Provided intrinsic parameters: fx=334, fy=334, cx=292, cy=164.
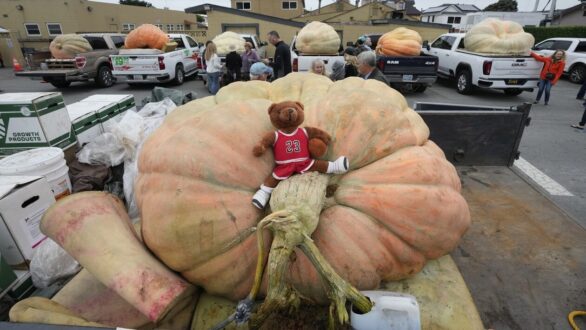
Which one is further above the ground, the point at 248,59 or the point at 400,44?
the point at 400,44

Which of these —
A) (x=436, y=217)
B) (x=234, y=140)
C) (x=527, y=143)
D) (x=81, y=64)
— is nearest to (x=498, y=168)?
(x=436, y=217)

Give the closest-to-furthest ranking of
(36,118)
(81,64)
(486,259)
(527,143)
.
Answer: (486,259) < (36,118) < (527,143) < (81,64)

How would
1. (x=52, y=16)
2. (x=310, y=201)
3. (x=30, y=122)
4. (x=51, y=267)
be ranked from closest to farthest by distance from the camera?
(x=310, y=201) → (x=51, y=267) → (x=30, y=122) → (x=52, y=16)

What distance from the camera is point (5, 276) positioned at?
7.07 ft

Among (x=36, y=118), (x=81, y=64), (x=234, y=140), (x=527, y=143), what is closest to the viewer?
(x=234, y=140)

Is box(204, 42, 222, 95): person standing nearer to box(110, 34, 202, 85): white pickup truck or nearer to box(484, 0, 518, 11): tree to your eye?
box(110, 34, 202, 85): white pickup truck

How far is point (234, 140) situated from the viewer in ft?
5.44

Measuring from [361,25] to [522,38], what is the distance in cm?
1270

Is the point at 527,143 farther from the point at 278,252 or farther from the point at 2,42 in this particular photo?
the point at 2,42

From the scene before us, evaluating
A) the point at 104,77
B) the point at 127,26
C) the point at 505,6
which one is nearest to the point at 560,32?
the point at 104,77

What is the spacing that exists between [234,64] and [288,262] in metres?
9.73

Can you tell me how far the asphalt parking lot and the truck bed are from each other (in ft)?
1.06

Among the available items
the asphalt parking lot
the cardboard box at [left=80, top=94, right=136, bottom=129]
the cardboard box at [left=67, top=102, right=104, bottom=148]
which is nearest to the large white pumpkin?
the asphalt parking lot

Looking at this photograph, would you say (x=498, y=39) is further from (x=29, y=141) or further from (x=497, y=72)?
(x=29, y=141)
